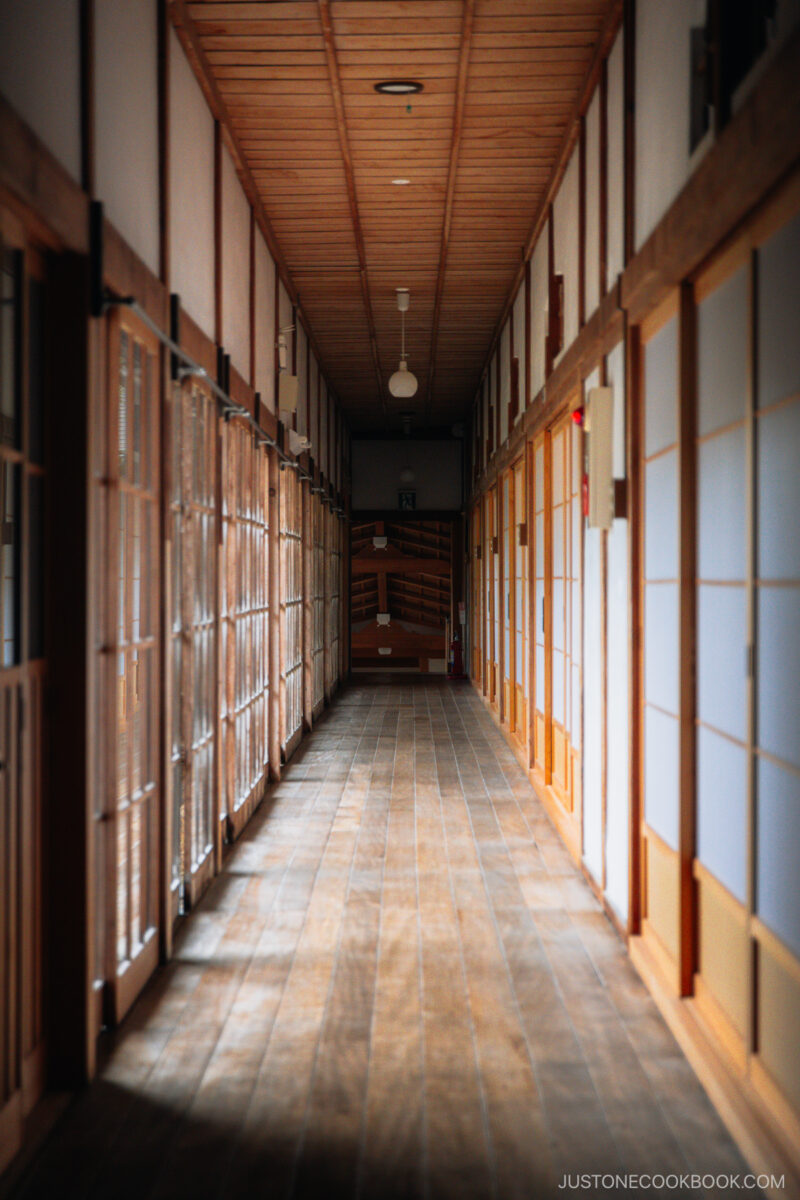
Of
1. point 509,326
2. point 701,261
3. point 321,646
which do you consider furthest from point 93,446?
point 321,646

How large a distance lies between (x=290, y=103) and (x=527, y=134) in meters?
1.24

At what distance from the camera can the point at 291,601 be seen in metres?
8.06

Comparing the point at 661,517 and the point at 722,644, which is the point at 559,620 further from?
the point at 722,644

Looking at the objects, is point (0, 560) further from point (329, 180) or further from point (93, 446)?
point (329, 180)

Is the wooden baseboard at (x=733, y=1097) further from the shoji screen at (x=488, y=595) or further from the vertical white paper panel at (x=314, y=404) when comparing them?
the shoji screen at (x=488, y=595)

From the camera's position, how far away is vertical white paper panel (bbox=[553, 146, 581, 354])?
4.89 m

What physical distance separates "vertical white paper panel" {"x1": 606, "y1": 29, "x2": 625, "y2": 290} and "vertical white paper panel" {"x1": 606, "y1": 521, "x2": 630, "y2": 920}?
106cm

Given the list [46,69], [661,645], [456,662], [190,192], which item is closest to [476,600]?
[456,662]

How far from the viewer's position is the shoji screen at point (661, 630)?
3062 mm

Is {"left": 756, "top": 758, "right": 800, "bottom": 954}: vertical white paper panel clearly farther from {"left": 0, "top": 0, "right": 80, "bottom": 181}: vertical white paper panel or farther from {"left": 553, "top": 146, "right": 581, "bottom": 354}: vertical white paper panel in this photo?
{"left": 553, "top": 146, "right": 581, "bottom": 354}: vertical white paper panel

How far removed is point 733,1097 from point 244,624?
12.1 feet

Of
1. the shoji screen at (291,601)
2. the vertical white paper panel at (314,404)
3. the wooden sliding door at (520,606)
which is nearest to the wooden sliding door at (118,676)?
the shoji screen at (291,601)

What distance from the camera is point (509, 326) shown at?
8.21m

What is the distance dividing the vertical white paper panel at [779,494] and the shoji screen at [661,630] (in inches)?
27.1
